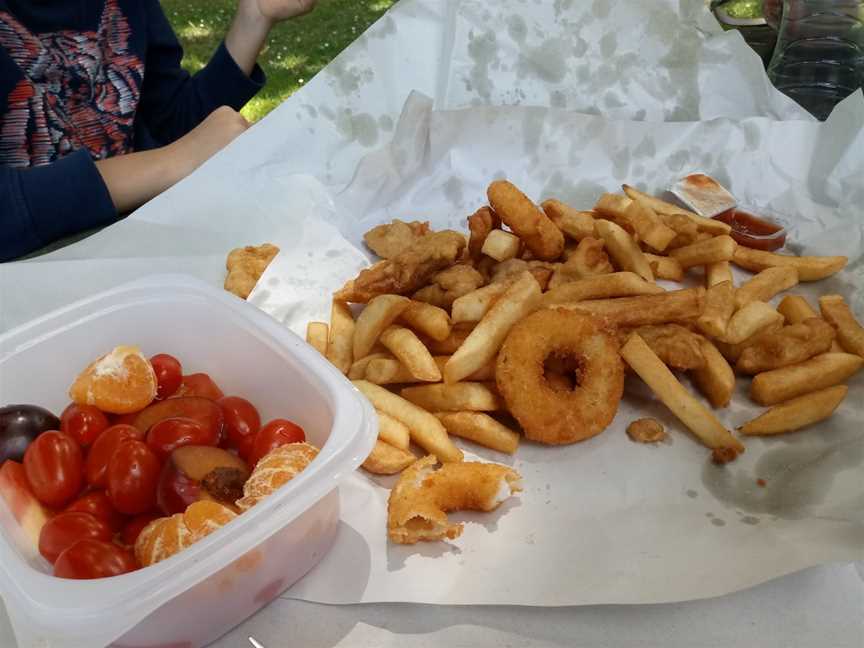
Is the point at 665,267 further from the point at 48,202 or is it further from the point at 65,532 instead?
the point at 48,202

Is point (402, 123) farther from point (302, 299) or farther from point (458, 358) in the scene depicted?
point (458, 358)

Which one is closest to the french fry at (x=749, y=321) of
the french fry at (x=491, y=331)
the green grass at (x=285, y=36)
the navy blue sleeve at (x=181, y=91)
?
the french fry at (x=491, y=331)

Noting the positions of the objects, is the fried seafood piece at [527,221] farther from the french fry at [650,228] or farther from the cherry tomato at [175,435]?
the cherry tomato at [175,435]

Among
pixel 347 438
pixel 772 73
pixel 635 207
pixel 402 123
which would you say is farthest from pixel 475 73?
pixel 347 438

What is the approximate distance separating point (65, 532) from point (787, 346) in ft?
4.75

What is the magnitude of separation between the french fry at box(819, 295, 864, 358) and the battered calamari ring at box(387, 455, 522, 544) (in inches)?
34.3

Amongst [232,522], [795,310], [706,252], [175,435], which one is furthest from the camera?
[706,252]

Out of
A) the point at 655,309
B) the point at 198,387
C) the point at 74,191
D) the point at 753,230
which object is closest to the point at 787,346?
the point at 655,309

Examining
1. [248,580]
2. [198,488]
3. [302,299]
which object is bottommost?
[302,299]

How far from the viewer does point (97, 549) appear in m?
1.13

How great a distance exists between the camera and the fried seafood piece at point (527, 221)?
198 centimetres

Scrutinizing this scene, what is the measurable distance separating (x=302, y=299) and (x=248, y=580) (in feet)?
3.05

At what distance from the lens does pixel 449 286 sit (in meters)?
1.90

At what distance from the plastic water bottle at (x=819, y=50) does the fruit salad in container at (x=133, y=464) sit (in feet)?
7.61
